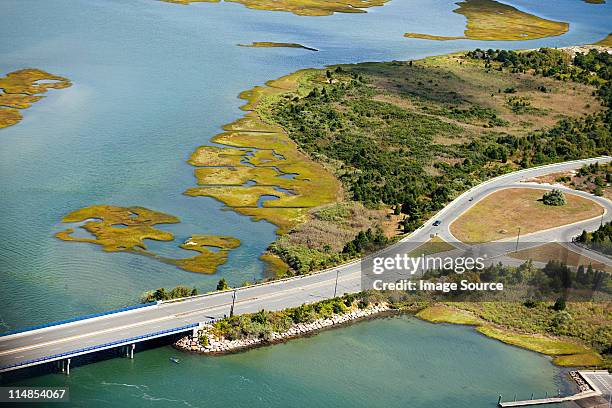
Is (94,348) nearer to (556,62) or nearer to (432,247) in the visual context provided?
(432,247)

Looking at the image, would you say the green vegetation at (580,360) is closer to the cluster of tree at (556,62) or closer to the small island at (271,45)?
the cluster of tree at (556,62)

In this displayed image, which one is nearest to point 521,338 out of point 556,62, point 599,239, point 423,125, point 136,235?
point 599,239

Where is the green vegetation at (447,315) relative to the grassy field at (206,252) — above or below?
below

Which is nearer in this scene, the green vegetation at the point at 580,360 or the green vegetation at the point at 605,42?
the green vegetation at the point at 580,360

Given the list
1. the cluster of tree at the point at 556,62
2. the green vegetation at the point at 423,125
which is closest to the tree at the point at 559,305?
the green vegetation at the point at 423,125

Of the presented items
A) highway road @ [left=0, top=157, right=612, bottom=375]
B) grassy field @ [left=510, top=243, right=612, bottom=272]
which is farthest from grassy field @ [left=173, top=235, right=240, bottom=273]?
grassy field @ [left=510, top=243, right=612, bottom=272]

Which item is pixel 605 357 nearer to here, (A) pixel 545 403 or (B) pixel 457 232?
(A) pixel 545 403

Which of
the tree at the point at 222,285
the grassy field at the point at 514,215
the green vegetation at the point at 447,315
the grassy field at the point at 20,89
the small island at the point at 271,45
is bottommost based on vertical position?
the green vegetation at the point at 447,315
